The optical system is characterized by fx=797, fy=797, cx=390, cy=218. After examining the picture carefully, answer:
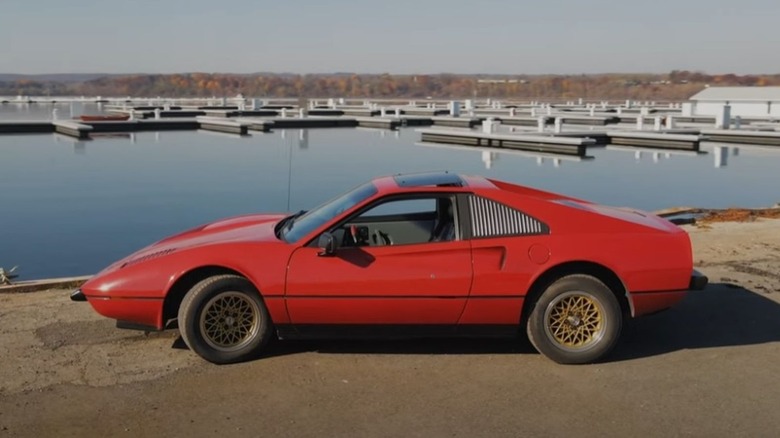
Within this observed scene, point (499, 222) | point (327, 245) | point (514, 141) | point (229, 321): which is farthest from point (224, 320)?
point (514, 141)

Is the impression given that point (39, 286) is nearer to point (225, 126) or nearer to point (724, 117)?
point (225, 126)

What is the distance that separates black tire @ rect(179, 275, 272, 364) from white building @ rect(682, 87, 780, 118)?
5287 cm

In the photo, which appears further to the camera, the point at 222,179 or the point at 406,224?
the point at 222,179

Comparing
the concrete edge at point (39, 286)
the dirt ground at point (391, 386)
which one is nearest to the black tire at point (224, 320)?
the dirt ground at point (391, 386)

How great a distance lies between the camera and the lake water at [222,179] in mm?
13258

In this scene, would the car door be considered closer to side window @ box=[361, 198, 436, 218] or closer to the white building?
side window @ box=[361, 198, 436, 218]

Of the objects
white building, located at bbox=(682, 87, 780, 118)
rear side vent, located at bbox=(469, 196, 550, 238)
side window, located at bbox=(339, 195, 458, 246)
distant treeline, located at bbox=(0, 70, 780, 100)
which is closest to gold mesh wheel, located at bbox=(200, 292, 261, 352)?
side window, located at bbox=(339, 195, 458, 246)

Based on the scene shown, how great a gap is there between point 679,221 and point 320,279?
8915mm

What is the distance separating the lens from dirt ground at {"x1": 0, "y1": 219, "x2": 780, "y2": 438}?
4.72 metres

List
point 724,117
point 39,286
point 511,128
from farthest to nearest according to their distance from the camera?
1. point 511,128
2. point 724,117
3. point 39,286

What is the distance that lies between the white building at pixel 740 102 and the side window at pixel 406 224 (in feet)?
168

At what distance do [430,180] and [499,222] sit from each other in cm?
74

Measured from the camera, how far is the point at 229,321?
5.75 m

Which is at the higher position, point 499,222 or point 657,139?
point 499,222
